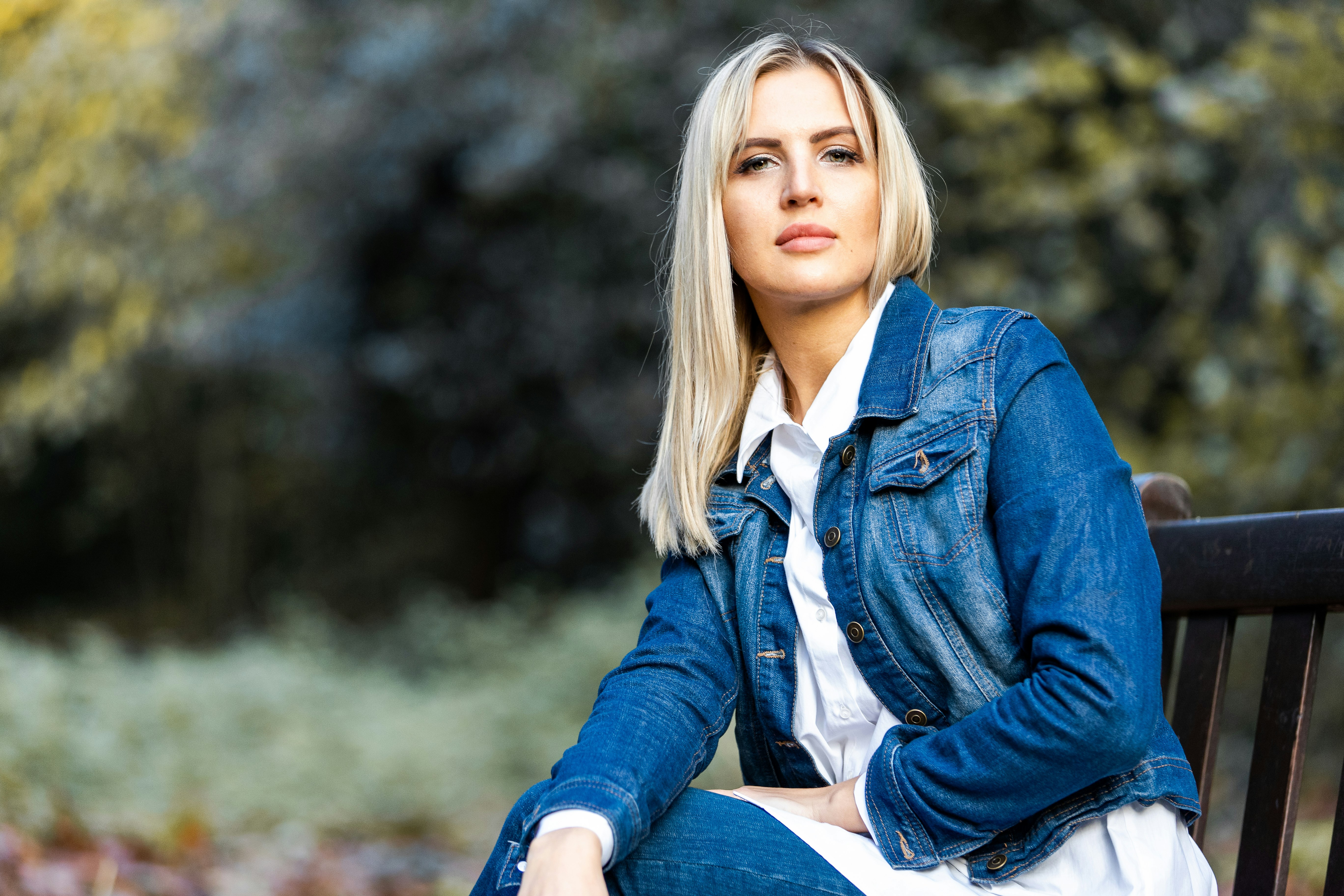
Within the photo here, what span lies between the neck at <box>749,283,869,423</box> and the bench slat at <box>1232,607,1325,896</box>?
0.71m

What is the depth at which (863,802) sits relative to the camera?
59.7 inches

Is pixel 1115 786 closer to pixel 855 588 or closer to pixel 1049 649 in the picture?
pixel 1049 649

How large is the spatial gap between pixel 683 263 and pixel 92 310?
21.3ft

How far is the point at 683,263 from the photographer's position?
6.25 ft

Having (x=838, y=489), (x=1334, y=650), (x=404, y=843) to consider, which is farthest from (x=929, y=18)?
(x=838, y=489)

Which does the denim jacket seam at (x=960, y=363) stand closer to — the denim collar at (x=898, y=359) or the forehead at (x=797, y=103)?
the denim collar at (x=898, y=359)

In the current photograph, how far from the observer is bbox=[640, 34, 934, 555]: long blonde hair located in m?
1.79

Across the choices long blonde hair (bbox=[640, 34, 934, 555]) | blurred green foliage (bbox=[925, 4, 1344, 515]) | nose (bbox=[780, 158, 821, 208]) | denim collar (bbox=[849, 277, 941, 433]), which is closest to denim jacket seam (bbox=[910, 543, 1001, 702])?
denim collar (bbox=[849, 277, 941, 433])

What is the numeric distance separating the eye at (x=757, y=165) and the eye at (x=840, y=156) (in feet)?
0.24

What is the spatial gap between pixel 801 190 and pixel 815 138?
0.33 feet

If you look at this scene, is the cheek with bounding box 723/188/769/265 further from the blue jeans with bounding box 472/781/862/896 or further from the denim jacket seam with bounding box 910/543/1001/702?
the blue jeans with bounding box 472/781/862/896

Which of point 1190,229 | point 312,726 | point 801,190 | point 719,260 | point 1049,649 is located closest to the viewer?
point 1049,649

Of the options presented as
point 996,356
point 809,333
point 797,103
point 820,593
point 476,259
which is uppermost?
point 476,259

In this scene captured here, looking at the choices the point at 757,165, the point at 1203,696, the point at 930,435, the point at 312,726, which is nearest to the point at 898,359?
the point at 930,435
